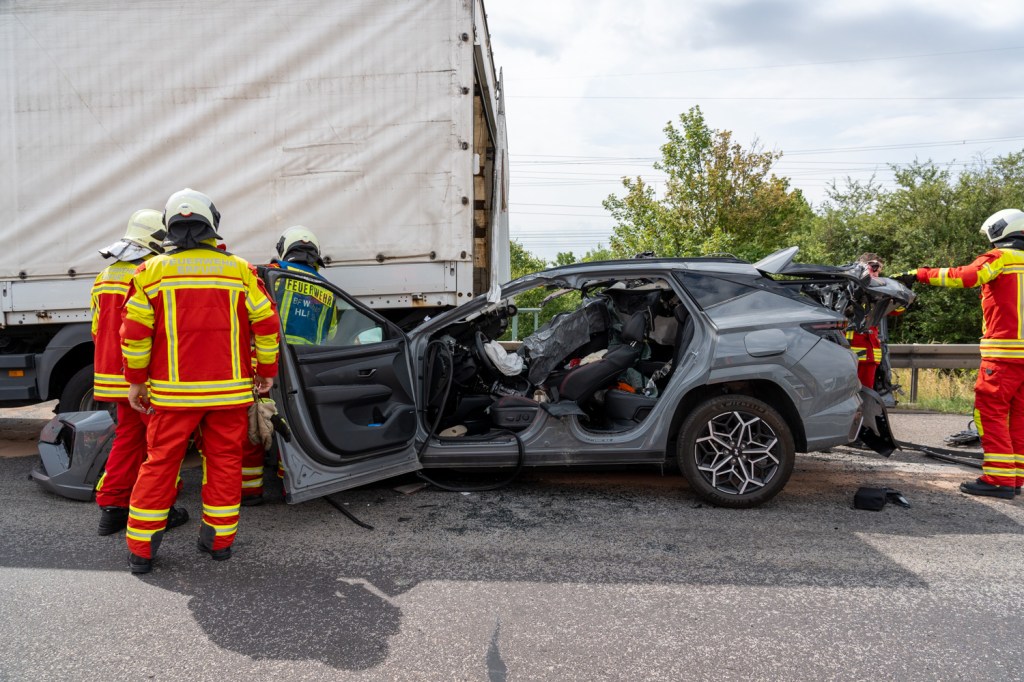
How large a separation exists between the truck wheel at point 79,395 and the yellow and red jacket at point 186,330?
2.46m

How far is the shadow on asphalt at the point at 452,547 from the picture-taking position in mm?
2932

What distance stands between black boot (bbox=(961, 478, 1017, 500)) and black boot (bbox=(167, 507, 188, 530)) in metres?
5.03

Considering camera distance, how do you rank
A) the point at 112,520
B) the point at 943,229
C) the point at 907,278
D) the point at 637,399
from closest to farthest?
the point at 112,520, the point at 637,399, the point at 907,278, the point at 943,229

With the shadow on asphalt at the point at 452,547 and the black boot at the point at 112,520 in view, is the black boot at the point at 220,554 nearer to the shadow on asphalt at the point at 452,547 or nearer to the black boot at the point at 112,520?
the shadow on asphalt at the point at 452,547

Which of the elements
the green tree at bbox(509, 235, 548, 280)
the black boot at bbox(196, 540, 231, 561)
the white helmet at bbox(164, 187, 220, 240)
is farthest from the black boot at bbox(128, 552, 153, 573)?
the green tree at bbox(509, 235, 548, 280)

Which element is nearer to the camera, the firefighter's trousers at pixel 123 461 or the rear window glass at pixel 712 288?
the firefighter's trousers at pixel 123 461

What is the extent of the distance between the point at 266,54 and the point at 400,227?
1.64 metres

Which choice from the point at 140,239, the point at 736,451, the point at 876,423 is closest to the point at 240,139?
the point at 140,239

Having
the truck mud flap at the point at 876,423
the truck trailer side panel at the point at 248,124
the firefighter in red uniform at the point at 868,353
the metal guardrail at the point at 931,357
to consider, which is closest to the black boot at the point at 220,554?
the truck trailer side panel at the point at 248,124

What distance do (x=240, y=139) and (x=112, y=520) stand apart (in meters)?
2.95

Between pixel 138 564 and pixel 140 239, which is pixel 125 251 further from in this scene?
pixel 138 564

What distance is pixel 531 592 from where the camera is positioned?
310cm

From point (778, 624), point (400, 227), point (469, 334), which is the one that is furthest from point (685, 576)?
point (400, 227)

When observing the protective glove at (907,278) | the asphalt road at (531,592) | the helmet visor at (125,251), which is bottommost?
the asphalt road at (531,592)
